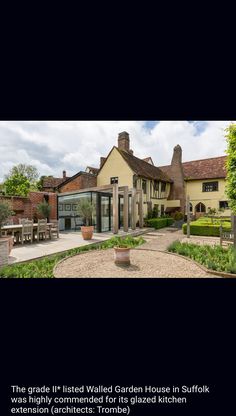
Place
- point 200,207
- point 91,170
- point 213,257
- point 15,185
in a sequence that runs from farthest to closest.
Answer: point 15,185, point 91,170, point 200,207, point 213,257

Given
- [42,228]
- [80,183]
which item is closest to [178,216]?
[80,183]

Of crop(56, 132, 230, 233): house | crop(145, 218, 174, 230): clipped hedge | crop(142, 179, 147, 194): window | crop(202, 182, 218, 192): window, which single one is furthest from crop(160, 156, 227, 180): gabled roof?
crop(145, 218, 174, 230): clipped hedge

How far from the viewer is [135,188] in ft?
58.7

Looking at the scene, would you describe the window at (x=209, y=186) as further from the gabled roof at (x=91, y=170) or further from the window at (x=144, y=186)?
the gabled roof at (x=91, y=170)

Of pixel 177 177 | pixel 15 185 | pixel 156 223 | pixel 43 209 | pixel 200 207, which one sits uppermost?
pixel 15 185

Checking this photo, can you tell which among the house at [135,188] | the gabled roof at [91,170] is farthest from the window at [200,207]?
the gabled roof at [91,170]

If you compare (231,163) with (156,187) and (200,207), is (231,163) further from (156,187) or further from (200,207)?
(200,207)

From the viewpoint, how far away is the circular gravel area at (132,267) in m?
5.66

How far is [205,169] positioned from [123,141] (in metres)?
11.3

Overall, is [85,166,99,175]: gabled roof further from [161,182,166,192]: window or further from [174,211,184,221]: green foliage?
[174,211,184,221]: green foliage

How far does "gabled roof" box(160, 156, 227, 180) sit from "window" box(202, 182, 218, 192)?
0.75 meters
